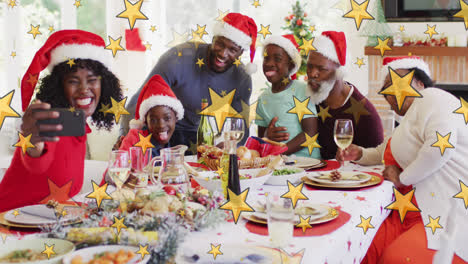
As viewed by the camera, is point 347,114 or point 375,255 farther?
point 347,114

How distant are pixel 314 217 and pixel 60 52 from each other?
1.15 metres

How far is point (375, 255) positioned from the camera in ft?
6.57

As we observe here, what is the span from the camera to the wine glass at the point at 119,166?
142 cm

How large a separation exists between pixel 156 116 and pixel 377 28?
326cm

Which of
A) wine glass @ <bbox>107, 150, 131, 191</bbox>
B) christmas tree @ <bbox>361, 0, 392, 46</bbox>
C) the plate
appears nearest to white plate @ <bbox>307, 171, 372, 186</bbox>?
the plate

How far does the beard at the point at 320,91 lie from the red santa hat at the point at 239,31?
0.41m

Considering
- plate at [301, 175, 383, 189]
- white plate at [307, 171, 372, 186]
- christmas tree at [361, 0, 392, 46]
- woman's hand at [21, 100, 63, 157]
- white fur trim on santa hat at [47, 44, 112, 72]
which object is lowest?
plate at [301, 175, 383, 189]

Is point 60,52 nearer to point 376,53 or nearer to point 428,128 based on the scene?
point 428,128

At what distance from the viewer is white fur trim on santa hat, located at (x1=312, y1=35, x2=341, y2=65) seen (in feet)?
9.36

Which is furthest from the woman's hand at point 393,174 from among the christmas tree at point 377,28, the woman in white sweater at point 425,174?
the christmas tree at point 377,28

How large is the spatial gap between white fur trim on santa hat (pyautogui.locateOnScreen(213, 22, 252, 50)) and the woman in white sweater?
1041 mm

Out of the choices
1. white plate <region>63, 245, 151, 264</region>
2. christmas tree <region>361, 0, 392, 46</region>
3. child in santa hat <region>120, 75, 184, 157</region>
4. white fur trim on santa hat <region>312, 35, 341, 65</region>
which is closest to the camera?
white plate <region>63, 245, 151, 264</region>

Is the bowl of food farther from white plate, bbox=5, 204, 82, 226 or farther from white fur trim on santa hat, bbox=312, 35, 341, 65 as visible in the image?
white fur trim on santa hat, bbox=312, 35, 341, 65

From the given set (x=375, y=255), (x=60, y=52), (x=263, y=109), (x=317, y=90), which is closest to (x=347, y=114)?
(x=317, y=90)
